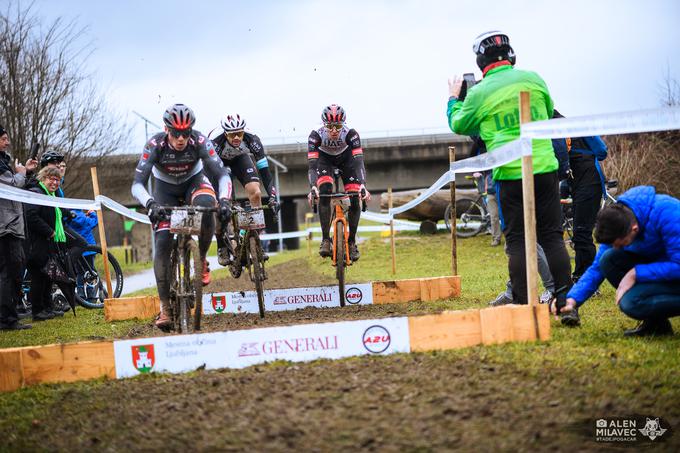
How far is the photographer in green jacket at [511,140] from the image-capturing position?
254 inches

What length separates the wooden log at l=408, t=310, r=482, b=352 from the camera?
562 cm

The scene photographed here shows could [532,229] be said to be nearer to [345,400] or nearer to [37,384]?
[345,400]

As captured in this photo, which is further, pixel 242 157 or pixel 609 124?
pixel 242 157

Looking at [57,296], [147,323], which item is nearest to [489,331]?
[147,323]

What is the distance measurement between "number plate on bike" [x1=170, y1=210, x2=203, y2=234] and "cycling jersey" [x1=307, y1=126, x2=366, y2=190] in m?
2.64

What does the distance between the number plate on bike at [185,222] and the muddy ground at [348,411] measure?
207 cm

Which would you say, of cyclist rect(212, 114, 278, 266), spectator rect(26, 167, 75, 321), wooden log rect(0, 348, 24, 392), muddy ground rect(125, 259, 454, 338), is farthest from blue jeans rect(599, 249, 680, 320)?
spectator rect(26, 167, 75, 321)

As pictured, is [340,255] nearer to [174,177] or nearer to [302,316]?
[302,316]

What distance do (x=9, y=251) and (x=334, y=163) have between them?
425 centimetres

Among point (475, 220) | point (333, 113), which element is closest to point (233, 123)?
point (333, 113)

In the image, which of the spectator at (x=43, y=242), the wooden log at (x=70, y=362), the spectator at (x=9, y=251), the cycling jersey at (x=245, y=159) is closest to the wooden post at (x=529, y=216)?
the wooden log at (x=70, y=362)

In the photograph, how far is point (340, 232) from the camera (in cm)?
907

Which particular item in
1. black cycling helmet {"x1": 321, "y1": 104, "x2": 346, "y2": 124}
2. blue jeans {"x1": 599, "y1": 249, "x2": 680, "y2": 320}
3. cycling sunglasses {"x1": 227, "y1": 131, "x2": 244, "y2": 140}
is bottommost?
blue jeans {"x1": 599, "y1": 249, "x2": 680, "y2": 320}

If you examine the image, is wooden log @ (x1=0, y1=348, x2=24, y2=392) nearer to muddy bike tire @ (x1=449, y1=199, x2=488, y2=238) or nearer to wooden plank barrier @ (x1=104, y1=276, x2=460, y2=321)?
wooden plank barrier @ (x1=104, y1=276, x2=460, y2=321)
